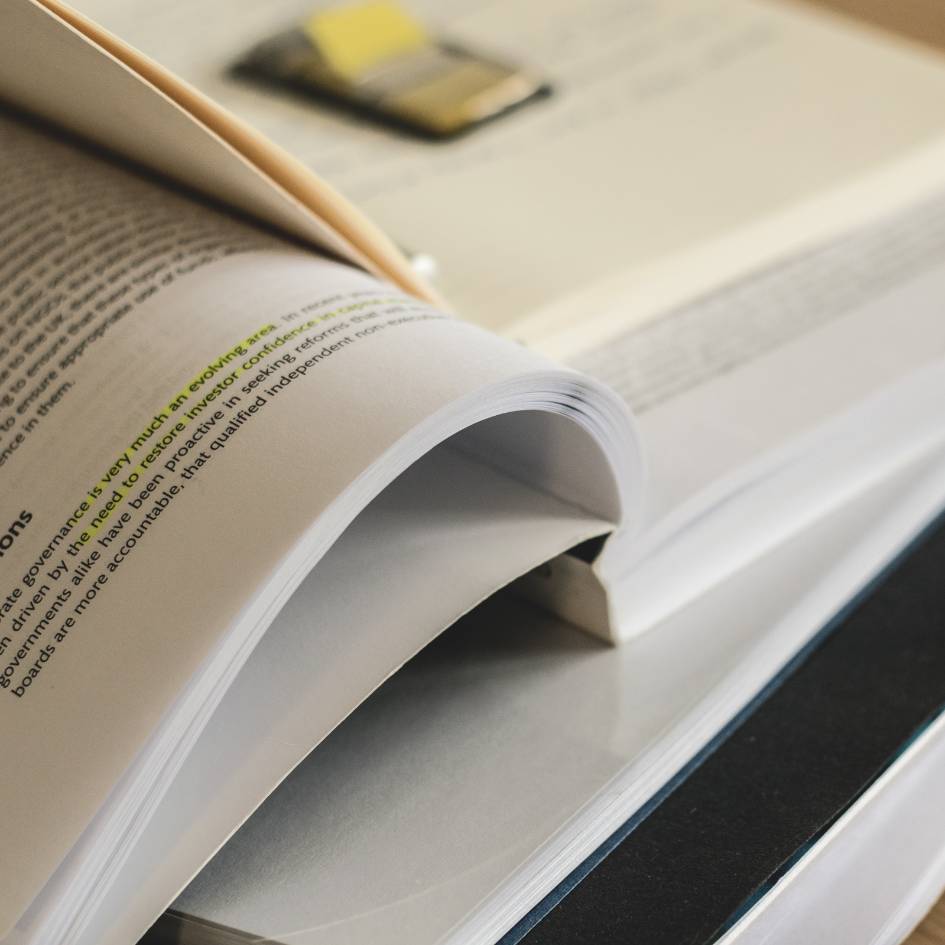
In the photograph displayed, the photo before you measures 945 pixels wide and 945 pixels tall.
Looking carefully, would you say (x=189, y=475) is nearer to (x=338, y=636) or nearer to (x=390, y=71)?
(x=338, y=636)

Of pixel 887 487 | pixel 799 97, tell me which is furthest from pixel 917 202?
pixel 887 487

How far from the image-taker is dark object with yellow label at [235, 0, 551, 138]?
0.74 meters

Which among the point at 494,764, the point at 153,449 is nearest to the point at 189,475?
the point at 153,449

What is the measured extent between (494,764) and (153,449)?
13 cm

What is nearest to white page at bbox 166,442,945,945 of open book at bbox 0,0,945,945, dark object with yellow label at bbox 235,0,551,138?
open book at bbox 0,0,945,945

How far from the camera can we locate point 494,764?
0.36m

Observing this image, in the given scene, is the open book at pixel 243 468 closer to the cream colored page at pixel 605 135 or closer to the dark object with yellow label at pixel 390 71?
the cream colored page at pixel 605 135

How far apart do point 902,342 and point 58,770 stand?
356mm

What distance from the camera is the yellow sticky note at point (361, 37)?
79cm

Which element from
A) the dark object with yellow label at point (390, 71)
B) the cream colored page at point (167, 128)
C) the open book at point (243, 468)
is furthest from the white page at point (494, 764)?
the dark object with yellow label at point (390, 71)

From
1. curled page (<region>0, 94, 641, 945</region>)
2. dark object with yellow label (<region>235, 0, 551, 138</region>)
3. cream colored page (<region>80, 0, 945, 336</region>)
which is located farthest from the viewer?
dark object with yellow label (<region>235, 0, 551, 138</region>)

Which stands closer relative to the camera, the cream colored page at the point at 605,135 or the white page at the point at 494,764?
the white page at the point at 494,764

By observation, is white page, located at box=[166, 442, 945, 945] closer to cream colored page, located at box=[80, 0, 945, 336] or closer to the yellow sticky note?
cream colored page, located at box=[80, 0, 945, 336]

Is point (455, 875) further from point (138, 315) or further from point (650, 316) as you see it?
point (650, 316)
